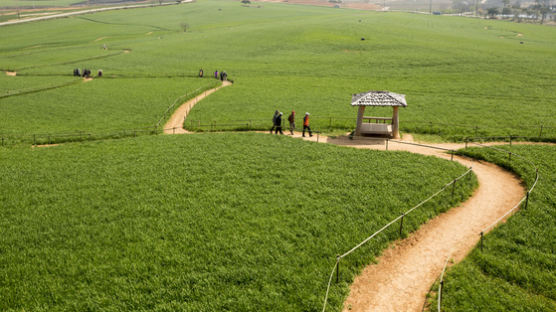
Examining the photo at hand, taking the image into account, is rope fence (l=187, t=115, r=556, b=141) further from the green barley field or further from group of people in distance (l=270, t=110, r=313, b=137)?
group of people in distance (l=270, t=110, r=313, b=137)

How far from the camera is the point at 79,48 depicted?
97188 mm

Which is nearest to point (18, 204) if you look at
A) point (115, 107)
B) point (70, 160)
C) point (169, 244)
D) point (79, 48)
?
point (70, 160)

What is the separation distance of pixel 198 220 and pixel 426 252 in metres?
11.0

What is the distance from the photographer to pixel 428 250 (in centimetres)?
1564

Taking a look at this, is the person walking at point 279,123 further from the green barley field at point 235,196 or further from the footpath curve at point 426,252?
the footpath curve at point 426,252

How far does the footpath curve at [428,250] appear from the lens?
13102mm

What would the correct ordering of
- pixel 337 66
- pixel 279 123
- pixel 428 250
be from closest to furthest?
pixel 428 250 < pixel 279 123 < pixel 337 66

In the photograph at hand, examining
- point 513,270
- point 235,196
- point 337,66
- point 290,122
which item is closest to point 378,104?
point 290,122

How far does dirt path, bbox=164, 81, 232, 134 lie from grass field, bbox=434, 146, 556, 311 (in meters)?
28.1

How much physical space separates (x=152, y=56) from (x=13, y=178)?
64471 mm

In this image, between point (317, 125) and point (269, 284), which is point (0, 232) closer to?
point (269, 284)

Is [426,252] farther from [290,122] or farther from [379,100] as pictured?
[290,122]

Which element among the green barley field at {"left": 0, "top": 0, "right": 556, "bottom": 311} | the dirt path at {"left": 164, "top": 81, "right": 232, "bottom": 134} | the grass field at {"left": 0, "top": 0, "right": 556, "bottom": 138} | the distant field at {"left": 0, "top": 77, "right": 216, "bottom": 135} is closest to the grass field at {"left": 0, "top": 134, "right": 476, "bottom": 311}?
the green barley field at {"left": 0, "top": 0, "right": 556, "bottom": 311}

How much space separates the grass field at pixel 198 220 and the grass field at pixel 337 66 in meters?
12.1
